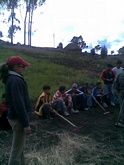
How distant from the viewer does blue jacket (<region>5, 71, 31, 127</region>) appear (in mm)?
2971

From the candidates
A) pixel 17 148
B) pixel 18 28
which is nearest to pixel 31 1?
pixel 18 28

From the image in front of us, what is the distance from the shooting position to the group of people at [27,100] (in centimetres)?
302

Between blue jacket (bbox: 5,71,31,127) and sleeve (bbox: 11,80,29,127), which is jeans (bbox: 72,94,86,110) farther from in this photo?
sleeve (bbox: 11,80,29,127)

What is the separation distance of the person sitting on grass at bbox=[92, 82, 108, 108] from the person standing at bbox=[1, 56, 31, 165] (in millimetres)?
5585

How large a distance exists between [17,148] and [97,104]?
566cm

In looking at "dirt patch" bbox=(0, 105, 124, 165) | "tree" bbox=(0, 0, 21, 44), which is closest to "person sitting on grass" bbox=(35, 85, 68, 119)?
"dirt patch" bbox=(0, 105, 124, 165)

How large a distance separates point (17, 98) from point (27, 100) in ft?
0.72

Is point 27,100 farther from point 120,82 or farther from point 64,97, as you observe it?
point 64,97

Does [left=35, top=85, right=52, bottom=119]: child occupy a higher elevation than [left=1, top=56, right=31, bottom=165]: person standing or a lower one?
lower

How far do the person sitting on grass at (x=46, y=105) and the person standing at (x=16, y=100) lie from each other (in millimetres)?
3611

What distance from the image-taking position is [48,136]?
18.3 ft

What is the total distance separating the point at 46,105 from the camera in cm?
691

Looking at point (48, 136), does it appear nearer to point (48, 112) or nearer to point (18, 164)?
point (48, 112)

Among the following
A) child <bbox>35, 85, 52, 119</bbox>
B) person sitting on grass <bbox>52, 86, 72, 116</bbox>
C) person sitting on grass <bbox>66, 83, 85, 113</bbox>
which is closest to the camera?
child <bbox>35, 85, 52, 119</bbox>
